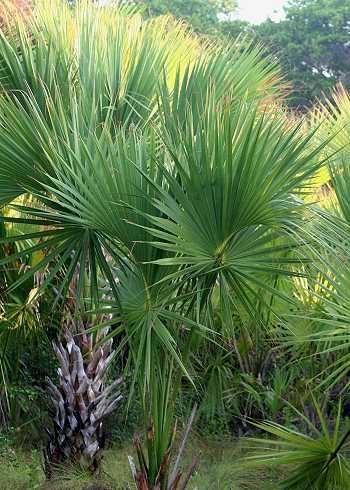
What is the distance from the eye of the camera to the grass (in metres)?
6.30

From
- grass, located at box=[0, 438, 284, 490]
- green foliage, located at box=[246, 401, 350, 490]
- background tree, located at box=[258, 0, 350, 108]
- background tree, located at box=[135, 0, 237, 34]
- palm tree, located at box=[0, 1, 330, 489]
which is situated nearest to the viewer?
palm tree, located at box=[0, 1, 330, 489]

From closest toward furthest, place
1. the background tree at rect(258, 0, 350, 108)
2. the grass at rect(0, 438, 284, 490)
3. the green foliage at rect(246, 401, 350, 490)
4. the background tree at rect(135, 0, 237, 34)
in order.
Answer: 1. the green foliage at rect(246, 401, 350, 490)
2. the grass at rect(0, 438, 284, 490)
3. the background tree at rect(258, 0, 350, 108)
4. the background tree at rect(135, 0, 237, 34)

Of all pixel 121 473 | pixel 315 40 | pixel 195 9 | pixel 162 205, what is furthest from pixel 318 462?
pixel 195 9

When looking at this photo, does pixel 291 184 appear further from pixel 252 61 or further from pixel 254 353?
pixel 254 353

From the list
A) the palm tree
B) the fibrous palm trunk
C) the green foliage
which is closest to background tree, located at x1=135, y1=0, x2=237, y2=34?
the fibrous palm trunk

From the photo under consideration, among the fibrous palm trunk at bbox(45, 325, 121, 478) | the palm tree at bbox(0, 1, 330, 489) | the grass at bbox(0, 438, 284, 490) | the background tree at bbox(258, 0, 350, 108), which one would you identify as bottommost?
the grass at bbox(0, 438, 284, 490)

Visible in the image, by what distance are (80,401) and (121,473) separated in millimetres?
1018

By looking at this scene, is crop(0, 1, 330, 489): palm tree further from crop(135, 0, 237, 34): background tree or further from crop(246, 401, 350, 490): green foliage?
crop(135, 0, 237, 34): background tree

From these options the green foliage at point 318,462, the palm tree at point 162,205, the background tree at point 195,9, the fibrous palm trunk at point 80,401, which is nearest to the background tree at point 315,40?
the background tree at point 195,9

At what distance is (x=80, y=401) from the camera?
20.9 ft

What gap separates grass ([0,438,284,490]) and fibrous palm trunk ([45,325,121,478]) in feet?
A: 0.47

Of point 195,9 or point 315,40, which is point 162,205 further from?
point 195,9

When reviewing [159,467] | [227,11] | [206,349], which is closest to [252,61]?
[206,349]

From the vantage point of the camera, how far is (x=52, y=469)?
21.4 ft
